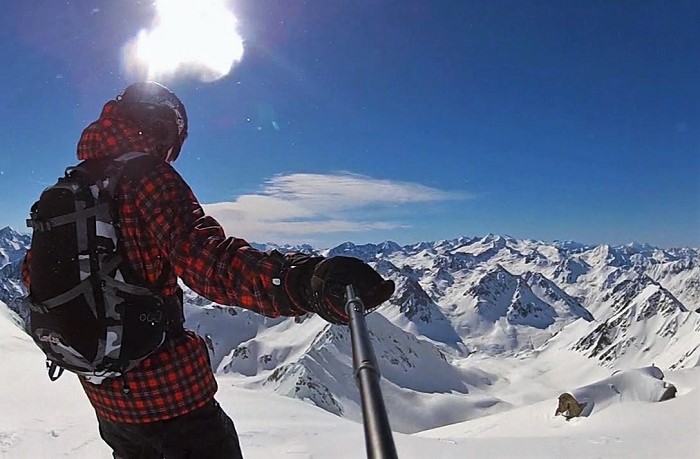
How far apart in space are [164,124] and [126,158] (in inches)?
17.3

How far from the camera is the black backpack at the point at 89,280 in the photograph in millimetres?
2629

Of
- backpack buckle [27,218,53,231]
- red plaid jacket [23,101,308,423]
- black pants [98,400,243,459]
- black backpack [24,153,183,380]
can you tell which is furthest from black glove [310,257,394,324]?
backpack buckle [27,218,53,231]

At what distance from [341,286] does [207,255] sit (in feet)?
2.29

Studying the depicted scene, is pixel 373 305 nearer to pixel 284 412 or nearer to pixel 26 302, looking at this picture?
pixel 26 302

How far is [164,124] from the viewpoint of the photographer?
10.3 ft

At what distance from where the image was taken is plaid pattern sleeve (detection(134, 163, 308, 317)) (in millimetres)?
2352

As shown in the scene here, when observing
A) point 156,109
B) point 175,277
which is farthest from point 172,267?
point 156,109

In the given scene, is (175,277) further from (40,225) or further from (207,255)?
(40,225)

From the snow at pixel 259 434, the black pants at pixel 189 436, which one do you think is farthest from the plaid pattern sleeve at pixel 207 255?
the snow at pixel 259 434

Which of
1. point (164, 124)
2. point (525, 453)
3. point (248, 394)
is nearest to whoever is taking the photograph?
point (164, 124)

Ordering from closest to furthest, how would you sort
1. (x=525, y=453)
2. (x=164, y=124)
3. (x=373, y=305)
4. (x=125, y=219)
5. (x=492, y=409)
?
(x=373, y=305), (x=125, y=219), (x=164, y=124), (x=525, y=453), (x=492, y=409)

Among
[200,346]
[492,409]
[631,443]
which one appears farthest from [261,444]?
[492,409]

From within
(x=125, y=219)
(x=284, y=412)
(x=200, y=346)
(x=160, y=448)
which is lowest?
(x=284, y=412)

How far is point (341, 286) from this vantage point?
2227 mm
